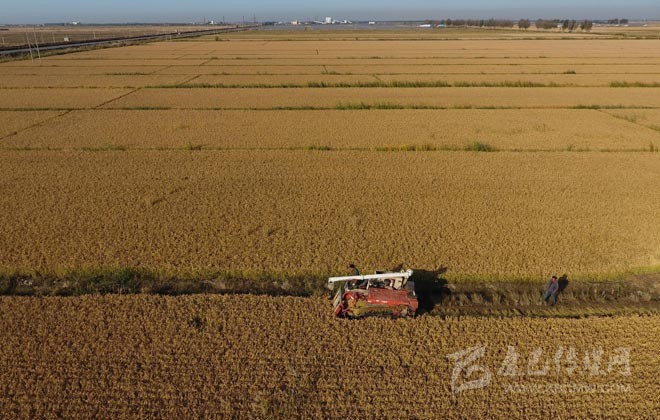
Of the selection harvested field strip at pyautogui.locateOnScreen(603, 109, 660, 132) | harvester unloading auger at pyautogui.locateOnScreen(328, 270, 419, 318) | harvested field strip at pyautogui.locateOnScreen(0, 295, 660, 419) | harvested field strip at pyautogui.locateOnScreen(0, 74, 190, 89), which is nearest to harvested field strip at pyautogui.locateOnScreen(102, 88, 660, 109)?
harvested field strip at pyautogui.locateOnScreen(603, 109, 660, 132)

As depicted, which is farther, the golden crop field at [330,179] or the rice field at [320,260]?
the golden crop field at [330,179]

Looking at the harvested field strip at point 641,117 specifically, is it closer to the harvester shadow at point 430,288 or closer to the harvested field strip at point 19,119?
the harvester shadow at point 430,288

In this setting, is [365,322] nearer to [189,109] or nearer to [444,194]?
[444,194]

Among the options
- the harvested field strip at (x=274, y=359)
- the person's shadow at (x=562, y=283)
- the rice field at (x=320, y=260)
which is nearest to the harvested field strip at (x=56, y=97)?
the rice field at (x=320, y=260)

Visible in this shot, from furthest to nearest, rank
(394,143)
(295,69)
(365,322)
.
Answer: (295,69), (394,143), (365,322)

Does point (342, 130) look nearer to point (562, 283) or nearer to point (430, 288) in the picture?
point (430, 288)

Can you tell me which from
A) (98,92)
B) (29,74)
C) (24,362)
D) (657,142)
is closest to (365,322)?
(24,362)
